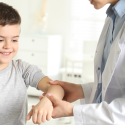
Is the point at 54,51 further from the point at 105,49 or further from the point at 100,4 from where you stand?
the point at 100,4

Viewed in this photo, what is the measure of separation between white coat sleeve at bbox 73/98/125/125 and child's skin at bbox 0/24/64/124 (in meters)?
0.15

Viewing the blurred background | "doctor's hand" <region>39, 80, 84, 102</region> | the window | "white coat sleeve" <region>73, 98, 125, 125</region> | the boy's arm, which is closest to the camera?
"white coat sleeve" <region>73, 98, 125, 125</region>

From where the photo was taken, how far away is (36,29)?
4.52 m

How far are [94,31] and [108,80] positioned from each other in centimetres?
328

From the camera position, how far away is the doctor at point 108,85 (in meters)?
0.99

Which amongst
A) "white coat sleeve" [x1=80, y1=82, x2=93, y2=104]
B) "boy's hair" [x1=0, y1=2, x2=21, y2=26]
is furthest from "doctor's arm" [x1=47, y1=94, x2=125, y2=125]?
"boy's hair" [x1=0, y1=2, x2=21, y2=26]

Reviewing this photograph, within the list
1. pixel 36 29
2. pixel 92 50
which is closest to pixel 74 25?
pixel 36 29

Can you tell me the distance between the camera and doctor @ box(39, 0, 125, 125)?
0.99 meters

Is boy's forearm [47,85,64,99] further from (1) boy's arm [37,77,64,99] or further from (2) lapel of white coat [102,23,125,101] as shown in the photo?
(2) lapel of white coat [102,23,125,101]

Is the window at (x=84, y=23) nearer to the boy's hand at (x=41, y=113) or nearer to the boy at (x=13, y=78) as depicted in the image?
the boy at (x=13, y=78)

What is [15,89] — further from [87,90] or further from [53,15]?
[53,15]

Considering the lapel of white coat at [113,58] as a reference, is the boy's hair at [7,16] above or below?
above

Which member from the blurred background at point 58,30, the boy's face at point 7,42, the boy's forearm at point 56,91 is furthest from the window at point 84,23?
the boy's face at point 7,42

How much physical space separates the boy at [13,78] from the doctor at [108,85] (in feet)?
0.46
